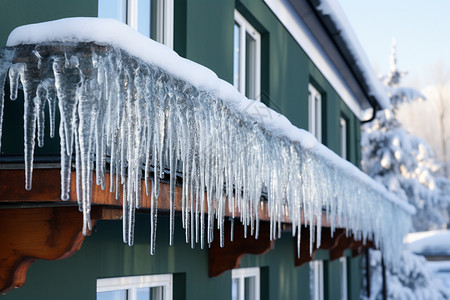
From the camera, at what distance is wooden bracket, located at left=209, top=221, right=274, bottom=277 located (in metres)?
5.23

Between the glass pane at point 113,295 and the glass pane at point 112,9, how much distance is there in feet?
5.64

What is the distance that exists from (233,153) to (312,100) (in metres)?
6.68

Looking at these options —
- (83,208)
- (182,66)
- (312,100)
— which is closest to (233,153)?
(182,66)

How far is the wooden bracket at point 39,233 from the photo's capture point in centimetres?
257

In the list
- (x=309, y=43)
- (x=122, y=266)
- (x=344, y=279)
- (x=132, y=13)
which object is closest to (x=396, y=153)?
(x=344, y=279)

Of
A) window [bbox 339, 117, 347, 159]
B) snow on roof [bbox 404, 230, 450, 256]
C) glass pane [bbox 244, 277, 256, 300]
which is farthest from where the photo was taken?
snow on roof [bbox 404, 230, 450, 256]

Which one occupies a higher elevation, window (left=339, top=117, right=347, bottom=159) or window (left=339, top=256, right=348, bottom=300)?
window (left=339, top=117, right=347, bottom=159)

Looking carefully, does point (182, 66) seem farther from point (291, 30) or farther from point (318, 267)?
point (318, 267)

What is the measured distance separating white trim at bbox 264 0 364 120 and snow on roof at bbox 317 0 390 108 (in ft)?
1.25

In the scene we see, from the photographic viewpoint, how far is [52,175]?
2.30 metres

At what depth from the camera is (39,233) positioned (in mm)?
2588

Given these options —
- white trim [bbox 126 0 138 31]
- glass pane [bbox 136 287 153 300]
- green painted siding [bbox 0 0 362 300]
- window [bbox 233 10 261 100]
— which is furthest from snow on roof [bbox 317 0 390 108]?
glass pane [bbox 136 287 153 300]

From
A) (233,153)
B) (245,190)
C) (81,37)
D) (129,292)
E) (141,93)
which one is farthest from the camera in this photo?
(129,292)

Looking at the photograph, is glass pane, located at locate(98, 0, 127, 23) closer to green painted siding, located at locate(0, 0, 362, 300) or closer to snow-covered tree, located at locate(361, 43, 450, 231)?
green painted siding, located at locate(0, 0, 362, 300)
